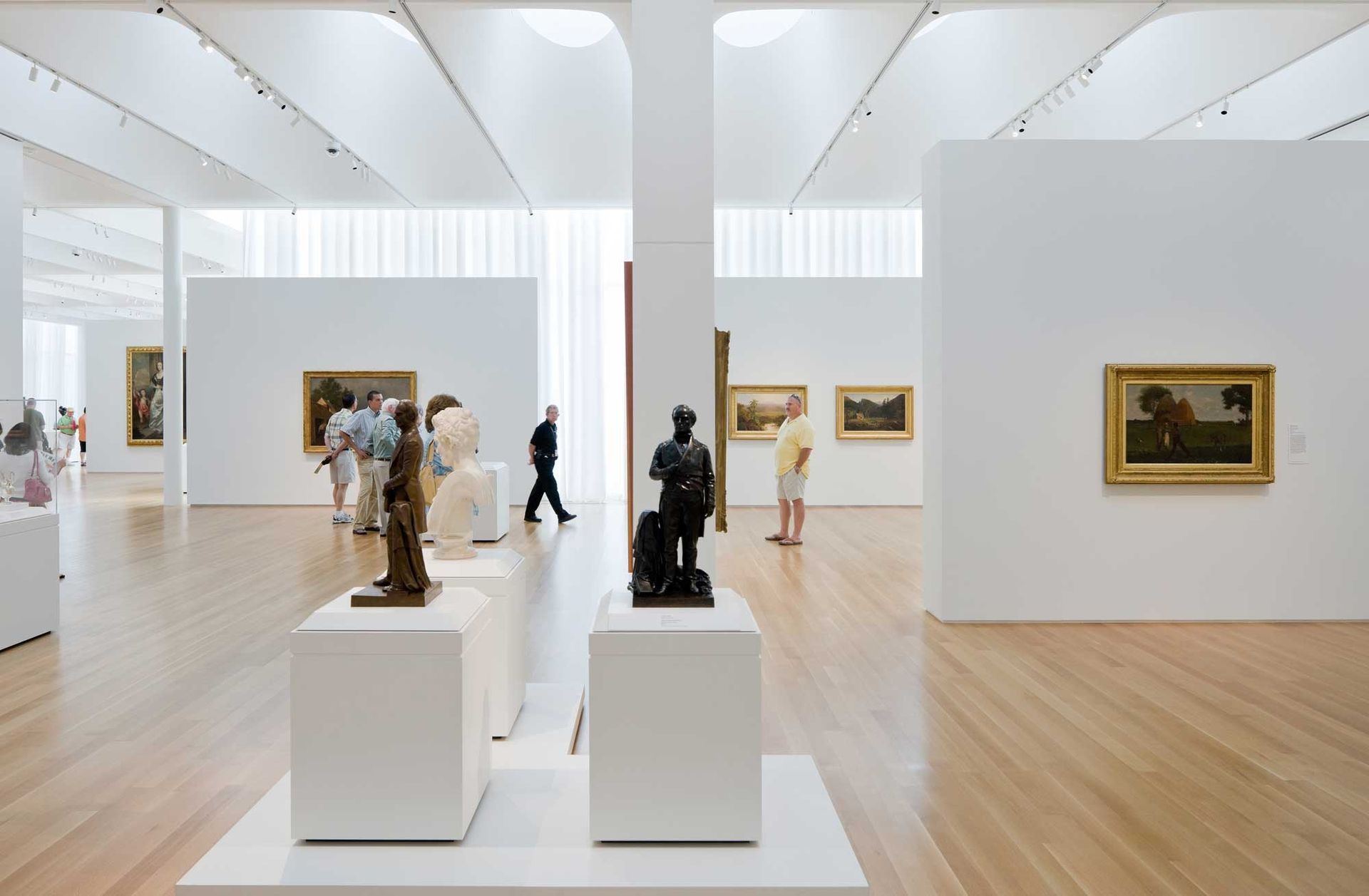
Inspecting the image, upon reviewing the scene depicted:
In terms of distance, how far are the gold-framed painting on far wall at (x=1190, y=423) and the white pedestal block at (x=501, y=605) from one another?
255 inches

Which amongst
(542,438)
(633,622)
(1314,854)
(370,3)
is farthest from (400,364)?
(1314,854)

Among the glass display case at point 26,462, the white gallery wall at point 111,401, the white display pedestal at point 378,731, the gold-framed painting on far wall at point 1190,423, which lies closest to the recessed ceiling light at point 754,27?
the gold-framed painting on far wall at point 1190,423

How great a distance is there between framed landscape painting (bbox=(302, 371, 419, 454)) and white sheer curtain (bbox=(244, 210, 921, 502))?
3.63 m

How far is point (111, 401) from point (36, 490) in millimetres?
24014

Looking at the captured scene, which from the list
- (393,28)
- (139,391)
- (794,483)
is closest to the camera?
(393,28)

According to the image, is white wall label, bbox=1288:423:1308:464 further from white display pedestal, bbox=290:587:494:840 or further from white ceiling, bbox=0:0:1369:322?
white display pedestal, bbox=290:587:494:840

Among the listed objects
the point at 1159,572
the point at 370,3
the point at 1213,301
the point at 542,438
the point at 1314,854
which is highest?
the point at 370,3

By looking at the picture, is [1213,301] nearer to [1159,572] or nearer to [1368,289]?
[1368,289]

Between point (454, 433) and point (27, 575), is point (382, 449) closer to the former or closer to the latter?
point (27, 575)

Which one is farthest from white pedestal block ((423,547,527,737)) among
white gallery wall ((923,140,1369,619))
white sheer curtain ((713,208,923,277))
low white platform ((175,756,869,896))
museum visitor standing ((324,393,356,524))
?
white sheer curtain ((713,208,923,277))

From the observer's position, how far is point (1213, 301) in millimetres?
8992

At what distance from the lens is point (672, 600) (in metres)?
4.19

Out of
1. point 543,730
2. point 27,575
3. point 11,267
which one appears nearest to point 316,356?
point 11,267

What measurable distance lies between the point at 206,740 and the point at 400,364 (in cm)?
1404
